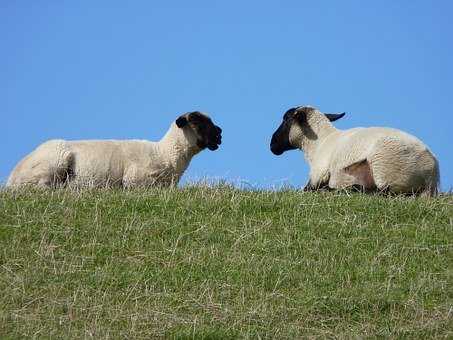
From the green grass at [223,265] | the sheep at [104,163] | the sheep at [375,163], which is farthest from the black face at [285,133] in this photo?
the green grass at [223,265]

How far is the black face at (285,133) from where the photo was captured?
61.6ft

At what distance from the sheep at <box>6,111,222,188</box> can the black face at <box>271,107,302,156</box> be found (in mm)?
1765

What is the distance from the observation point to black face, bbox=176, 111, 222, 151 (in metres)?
18.8

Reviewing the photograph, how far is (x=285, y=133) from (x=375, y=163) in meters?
3.87

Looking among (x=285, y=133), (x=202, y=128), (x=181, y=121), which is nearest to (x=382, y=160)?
(x=285, y=133)

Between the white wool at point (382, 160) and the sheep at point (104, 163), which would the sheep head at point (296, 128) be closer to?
the white wool at point (382, 160)

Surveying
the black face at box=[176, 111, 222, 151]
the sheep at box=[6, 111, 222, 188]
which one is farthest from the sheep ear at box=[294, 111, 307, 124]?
the sheep at box=[6, 111, 222, 188]

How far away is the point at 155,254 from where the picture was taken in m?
11.2

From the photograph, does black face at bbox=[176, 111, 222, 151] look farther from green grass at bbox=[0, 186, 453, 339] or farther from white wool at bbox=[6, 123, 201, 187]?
green grass at bbox=[0, 186, 453, 339]

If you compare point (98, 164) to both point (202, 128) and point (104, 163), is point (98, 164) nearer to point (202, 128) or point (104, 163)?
point (104, 163)

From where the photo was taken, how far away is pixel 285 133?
745 inches

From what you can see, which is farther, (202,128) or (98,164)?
(202,128)

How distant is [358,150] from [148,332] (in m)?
7.63

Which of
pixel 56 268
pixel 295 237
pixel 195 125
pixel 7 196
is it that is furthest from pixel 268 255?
pixel 195 125
